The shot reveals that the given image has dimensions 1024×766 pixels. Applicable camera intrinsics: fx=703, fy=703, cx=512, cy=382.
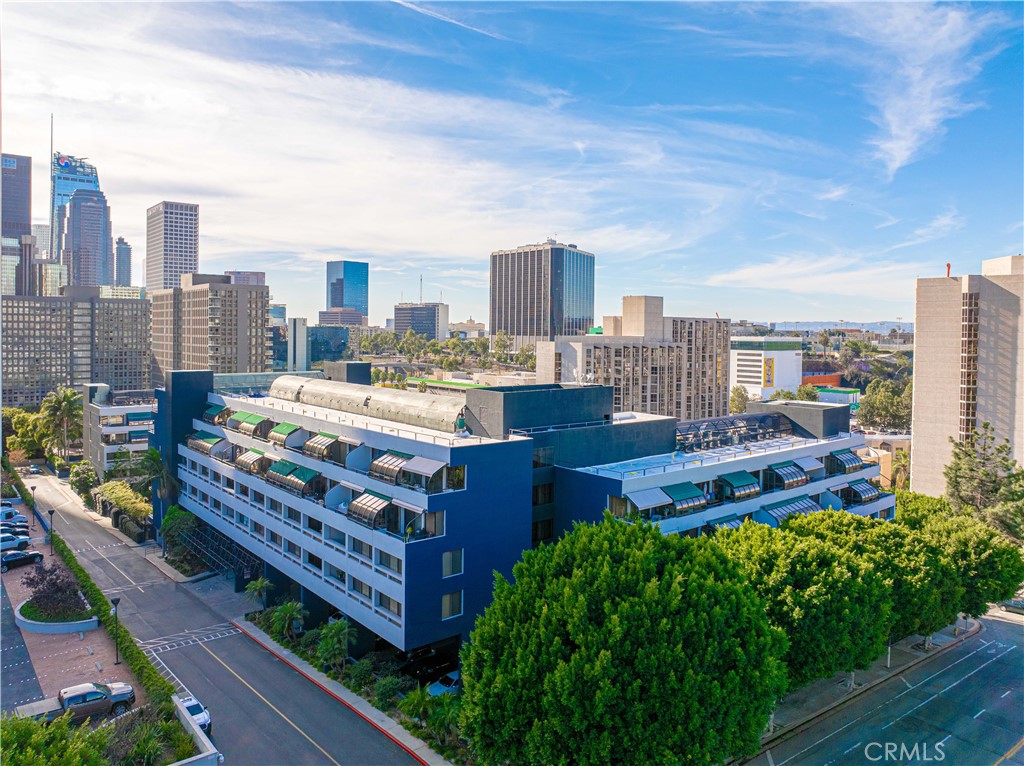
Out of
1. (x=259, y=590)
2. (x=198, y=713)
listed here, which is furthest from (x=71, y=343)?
(x=198, y=713)

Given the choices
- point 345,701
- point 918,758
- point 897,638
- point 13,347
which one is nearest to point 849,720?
point 918,758

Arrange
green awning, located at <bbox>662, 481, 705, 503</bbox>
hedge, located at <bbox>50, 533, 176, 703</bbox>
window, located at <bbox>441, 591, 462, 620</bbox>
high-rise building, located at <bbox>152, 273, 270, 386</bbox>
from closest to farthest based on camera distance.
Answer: hedge, located at <bbox>50, 533, 176, 703</bbox>
window, located at <bbox>441, 591, 462, 620</bbox>
green awning, located at <bbox>662, 481, 705, 503</bbox>
high-rise building, located at <bbox>152, 273, 270, 386</bbox>

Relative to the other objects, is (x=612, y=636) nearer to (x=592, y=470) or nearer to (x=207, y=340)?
(x=592, y=470)

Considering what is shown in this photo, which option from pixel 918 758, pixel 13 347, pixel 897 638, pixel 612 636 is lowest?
pixel 918 758

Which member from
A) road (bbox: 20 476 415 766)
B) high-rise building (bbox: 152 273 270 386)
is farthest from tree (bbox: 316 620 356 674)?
high-rise building (bbox: 152 273 270 386)

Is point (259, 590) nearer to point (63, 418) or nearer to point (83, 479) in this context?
point (83, 479)

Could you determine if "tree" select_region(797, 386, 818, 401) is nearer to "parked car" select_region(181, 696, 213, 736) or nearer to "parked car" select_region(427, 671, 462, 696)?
"parked car" select_region(427, 671, 462, 696)

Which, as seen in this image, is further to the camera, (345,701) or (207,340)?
(207,340)
